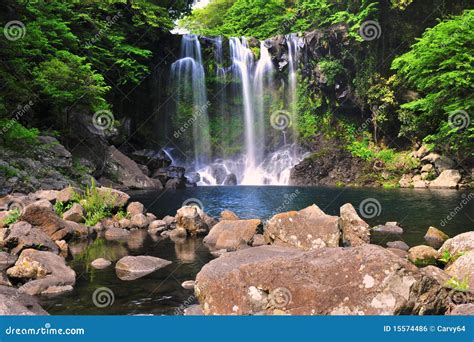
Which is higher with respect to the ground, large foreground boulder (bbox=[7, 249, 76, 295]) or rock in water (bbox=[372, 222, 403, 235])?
large foreground boulder (bbox=[7, 249, 76, 295])

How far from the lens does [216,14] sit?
57812 millimetres

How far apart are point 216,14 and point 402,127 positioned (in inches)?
1290

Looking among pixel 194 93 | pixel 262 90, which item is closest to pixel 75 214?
pixel 194 93

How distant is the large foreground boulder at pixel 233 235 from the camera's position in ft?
38.4

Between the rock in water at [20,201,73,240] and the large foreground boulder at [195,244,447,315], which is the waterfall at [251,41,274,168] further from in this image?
the large foreground boulder at [195,244,447,315]

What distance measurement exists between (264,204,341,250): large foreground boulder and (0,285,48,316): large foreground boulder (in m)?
5.83

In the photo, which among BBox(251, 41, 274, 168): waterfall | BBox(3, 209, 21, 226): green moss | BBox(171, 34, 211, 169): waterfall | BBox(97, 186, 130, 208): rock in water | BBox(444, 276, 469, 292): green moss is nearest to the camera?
BBox(444, 276, 469, 292): green moss

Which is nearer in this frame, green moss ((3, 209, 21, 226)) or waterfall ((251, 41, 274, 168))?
green moss ((3, 209, 21, 226))

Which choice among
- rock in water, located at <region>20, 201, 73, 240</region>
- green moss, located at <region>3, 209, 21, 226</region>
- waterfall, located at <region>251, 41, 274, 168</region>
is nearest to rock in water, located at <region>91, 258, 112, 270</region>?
rock in water, located at <region>20, 201, 73, 240</region>

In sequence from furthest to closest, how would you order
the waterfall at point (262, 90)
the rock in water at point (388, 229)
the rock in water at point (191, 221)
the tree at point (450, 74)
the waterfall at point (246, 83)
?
the waterfall at point (262, 90) < the waterfall at point (246, 83) < the tree at point (450, 74) < the rock in water at point (191, 221) < the rock in water at point (388, 229)

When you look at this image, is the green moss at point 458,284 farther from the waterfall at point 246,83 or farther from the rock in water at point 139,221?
the waterfall at point 246,83

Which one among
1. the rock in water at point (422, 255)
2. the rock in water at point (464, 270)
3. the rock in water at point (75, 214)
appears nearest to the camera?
the rock in water at point (464, 270)

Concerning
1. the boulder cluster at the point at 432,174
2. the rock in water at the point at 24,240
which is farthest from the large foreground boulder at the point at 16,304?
the boulder cluster at the point at 432,174

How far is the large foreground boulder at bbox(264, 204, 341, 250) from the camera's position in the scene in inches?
395
